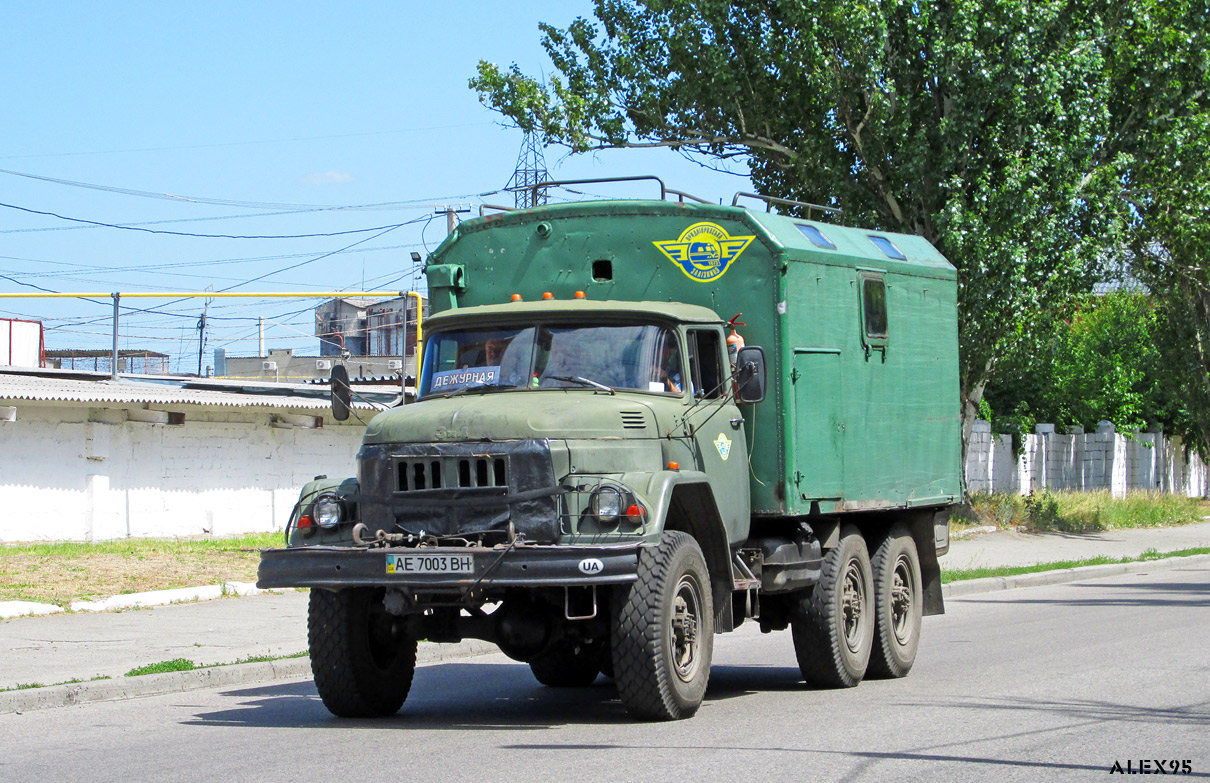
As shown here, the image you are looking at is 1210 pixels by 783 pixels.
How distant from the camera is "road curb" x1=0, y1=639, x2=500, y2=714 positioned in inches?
383

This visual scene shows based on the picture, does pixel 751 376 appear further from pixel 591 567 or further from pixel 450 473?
pixel 450 473

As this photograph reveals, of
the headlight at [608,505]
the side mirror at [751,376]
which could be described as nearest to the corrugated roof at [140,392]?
the side mirror at [751,376]

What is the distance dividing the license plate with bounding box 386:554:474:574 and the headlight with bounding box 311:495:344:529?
2.31 ft

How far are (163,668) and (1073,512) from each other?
86.3ft

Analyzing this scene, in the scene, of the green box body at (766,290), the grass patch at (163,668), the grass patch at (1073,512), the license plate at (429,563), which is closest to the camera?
the license plate at (429,563)

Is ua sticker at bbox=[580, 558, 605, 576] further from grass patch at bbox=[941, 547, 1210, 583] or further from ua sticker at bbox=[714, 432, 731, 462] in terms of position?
grass patch at bbox=[941, 547, 1210, 583]

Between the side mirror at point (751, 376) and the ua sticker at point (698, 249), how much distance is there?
975mm

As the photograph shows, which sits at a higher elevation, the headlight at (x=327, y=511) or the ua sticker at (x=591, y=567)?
the headlight at (x=327, y=511)

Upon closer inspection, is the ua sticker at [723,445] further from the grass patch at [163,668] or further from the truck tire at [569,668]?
the grass patch at [163,668]

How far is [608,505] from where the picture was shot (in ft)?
26.7

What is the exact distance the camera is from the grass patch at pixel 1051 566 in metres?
20.2

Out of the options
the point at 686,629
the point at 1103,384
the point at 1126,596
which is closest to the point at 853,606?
the point at 686,629

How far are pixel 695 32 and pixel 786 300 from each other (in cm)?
1941

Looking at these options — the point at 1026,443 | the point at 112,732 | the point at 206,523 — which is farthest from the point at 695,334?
the point at 1026,443
